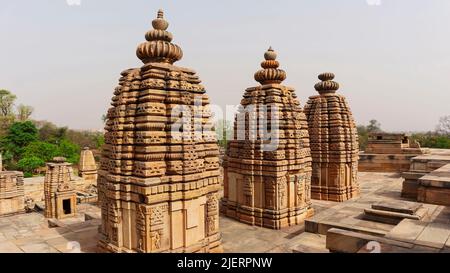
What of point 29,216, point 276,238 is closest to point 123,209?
point 276,238

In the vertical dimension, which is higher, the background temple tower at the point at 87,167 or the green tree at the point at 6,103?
the green tree at the point at 6,103

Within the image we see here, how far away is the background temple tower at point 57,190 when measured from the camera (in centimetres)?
1725

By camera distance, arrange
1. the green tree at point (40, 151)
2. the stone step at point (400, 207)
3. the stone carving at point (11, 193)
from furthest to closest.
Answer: the green tree at point (40, 151) → the stone carving at point (11, 193) → the stone step at point (400, 207)

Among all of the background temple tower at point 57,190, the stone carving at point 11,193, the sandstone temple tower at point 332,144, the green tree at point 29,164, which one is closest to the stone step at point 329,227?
the sandstone temple tower at point 332,144

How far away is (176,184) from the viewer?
674 centimetres

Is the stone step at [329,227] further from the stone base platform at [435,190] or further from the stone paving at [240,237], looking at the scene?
the stone base platform at [435,190]

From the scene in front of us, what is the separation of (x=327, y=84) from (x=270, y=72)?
4.18 m

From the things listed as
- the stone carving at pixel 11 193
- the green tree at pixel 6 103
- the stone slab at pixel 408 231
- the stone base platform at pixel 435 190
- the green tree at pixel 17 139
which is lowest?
the stone carving at pixel 11 193

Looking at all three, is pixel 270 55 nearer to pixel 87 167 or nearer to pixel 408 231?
pixel 408 231

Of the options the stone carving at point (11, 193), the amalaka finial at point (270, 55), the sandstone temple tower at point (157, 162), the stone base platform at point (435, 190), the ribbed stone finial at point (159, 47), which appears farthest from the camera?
the stone carving at point (11, 193)

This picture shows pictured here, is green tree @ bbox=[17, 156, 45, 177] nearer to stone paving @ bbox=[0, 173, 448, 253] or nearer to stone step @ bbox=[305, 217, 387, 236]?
stone paving @ bbox=[0, 173, 448, 253]

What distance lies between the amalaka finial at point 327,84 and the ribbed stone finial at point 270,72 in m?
3.62

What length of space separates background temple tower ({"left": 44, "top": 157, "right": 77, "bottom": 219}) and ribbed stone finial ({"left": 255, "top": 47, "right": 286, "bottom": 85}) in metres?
12.8

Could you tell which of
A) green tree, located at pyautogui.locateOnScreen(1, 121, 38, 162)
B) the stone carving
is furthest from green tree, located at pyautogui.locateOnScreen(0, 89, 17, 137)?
the stone carving
